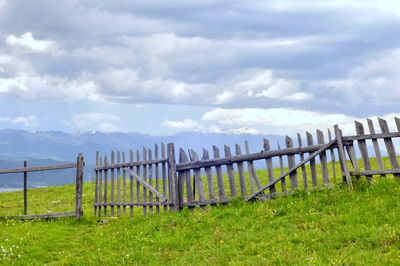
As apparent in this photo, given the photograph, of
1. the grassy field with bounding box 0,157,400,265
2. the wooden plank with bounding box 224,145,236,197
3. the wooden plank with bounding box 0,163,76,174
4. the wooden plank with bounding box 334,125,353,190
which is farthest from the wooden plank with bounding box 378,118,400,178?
the wooden plank with bounding box 0,163,76,174

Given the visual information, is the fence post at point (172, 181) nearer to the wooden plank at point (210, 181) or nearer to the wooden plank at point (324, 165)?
the wooden plank at point (210, 181)

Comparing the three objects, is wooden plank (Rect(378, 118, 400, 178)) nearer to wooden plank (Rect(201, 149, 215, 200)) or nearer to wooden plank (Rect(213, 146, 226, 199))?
wooden plank (Rect(213, 146, 226, 199))

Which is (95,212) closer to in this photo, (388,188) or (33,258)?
(33,258)

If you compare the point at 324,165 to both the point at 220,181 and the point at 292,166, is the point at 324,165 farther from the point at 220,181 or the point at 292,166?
the point at 220,181

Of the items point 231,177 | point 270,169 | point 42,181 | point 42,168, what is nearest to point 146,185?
point 231,177

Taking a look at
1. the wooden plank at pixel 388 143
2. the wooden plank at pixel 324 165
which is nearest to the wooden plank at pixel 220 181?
the wooden plank at pixel 324 165

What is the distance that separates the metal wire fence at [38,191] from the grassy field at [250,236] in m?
3.05

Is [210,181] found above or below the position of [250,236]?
above

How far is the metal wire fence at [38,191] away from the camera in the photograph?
16312mm

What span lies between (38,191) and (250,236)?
23750mm

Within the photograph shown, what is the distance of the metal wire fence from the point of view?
16312mm

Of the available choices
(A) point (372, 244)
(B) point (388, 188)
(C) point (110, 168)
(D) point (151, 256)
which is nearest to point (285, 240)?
(A) point (372, 244)

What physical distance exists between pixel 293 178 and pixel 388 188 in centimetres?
275

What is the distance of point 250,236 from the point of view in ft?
29.8
